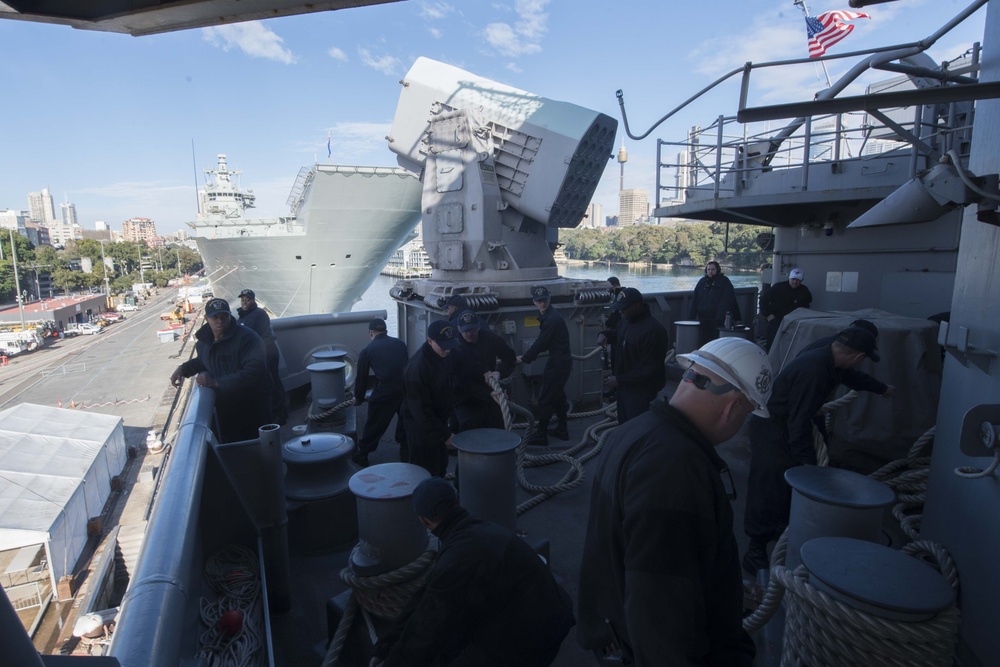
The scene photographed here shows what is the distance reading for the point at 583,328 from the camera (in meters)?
7.39

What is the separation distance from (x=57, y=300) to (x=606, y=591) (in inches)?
3034

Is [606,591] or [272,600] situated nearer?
[606,591]

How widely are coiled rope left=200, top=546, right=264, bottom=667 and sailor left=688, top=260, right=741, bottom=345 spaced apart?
23.4 feet

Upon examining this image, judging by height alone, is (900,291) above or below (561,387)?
above

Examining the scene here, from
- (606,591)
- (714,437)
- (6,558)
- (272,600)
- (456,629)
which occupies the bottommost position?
(6,558)

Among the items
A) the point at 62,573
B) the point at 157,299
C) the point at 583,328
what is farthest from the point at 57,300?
the point at 583,328

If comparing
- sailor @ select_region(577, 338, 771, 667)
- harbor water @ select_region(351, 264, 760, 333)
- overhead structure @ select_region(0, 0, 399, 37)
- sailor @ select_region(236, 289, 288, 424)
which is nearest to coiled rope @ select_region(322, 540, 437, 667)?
sailor @ select_region(577, 338, 771, 667)

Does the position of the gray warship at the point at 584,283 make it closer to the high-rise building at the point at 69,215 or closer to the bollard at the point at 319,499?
the bollard at the point at 319,499

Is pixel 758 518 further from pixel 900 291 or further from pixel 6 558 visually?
pixel 6 558

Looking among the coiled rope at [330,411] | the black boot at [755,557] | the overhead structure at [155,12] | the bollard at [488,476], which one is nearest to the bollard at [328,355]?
the coiled rope at [330,411]

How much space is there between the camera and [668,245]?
24.9 metres

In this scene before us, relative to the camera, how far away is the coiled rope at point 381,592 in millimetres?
2904

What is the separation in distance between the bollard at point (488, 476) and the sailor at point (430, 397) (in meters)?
0.67

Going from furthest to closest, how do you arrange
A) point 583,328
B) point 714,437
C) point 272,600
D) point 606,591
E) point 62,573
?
point 62,573 < point 583,328 < point 272,600 < point 606,591 < point 714,437
